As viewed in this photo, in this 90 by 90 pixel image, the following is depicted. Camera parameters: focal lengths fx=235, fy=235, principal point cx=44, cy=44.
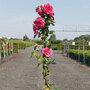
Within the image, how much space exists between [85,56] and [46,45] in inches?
574

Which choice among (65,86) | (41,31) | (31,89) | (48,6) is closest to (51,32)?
(41,31)

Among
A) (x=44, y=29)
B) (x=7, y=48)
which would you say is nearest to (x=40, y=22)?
(x=44, y=29)

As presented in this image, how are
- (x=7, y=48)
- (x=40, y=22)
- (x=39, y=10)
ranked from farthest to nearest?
1. (x=7, y=48)
2. (x=39, y=10)
3. (x=40, y=22)

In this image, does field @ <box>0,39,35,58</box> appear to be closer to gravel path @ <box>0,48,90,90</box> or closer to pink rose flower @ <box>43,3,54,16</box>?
gravel path @ <box>0,48,90,90</box>

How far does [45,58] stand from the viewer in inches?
192

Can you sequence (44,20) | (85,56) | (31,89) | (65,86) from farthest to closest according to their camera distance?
(85,56), (65,86), (31,89), (44,20)

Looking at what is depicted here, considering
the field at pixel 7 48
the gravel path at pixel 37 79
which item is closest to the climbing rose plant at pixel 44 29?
the gravel path at pixel 37 79

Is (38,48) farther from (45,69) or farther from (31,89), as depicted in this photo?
(31,89)

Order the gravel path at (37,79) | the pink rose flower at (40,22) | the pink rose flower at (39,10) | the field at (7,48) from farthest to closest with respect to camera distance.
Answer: the field at (7,48) < the gravel path at (37,79) < the pink rose flower at (39,10) < the pink rose flower at (40,22)

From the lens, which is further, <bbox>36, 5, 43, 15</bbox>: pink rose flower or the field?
the field

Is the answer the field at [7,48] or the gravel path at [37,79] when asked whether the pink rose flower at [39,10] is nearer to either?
the gravel path at [37,79]

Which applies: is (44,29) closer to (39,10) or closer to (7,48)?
(39,10)

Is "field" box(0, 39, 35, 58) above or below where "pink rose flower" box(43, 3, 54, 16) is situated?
below

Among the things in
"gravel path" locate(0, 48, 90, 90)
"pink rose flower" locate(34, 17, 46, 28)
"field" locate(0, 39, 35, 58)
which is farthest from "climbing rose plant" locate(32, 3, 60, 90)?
"field" locate(0, 39, 35, 58)
